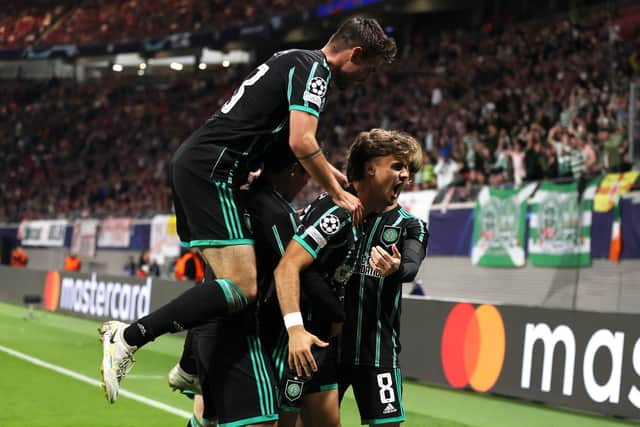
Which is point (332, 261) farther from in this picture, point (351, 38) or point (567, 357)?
point (567, 357)

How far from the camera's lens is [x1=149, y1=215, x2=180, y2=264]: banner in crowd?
25188 millimetres

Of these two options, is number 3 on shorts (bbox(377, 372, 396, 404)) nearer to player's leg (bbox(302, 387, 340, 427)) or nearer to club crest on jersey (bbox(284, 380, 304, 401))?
player's leg (bbox(302, 387, 340, 427))

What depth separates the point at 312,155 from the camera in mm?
4234

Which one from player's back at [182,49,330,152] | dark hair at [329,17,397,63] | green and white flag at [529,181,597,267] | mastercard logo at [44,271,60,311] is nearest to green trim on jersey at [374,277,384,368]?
player's back at [182,49,330,152]

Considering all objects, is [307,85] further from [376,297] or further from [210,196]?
[376,297]

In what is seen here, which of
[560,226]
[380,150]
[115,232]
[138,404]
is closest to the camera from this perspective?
[380,150]

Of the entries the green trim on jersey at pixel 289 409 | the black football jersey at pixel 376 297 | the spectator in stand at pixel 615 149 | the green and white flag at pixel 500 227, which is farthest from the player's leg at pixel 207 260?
the green and white flag at pixel 500 227

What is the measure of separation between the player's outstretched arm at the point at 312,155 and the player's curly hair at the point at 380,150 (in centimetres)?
37

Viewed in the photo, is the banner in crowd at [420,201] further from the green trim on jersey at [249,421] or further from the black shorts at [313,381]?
the green trim on jersey at [249,421]

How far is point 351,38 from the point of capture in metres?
4.45

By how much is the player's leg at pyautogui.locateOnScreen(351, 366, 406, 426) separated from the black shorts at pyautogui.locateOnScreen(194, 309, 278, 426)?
2.40ft

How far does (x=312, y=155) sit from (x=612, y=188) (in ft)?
34.7

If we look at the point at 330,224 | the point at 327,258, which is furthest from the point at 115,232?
the point at 330,224

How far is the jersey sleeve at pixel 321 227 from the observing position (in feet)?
13.8
